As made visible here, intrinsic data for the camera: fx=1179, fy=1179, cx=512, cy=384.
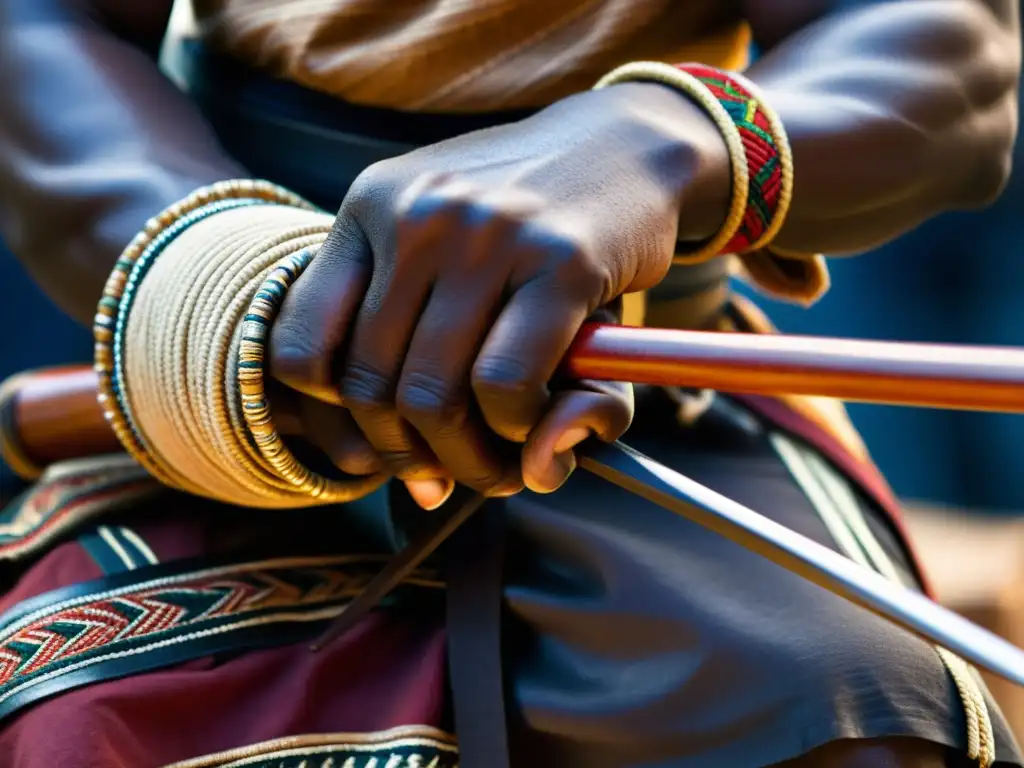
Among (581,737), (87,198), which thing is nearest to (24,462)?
(87,198)

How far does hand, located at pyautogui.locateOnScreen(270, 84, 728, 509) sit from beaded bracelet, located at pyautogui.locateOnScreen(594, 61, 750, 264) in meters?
0.03

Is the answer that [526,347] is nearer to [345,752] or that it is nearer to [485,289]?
[485,289]

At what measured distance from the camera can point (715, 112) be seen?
0.51 metres

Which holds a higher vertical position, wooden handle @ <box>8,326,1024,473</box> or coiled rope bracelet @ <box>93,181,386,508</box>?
wooden handle @ <box>8,326,1024,473</box>

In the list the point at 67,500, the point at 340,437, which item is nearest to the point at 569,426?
the point at 340,437

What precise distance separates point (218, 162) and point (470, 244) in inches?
10.3

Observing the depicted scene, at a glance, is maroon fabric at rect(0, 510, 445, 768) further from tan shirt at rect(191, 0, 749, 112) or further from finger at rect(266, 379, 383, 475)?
tan shirt at rect(191, 0, 749, 112)

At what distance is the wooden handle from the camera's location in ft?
1.18

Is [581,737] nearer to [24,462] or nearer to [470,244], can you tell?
[470,244]

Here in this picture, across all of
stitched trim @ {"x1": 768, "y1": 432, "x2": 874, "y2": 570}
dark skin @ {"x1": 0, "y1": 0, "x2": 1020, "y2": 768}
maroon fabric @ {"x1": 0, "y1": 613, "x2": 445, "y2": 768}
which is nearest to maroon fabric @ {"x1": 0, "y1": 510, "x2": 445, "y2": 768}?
maroon fabric @ {"x1": 0, "y1": 613, "x2": 445, "y2": 768}

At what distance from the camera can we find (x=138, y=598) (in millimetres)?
543

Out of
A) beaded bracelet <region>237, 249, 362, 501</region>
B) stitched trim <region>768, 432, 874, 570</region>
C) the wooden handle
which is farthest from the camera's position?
stitched trim <region>768, 432, 874, 570</region>

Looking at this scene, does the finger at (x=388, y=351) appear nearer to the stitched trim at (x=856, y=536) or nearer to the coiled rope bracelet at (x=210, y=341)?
the coiled rope bracelet at (x=210, y=341)

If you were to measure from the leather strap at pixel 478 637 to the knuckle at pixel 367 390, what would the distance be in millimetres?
136
